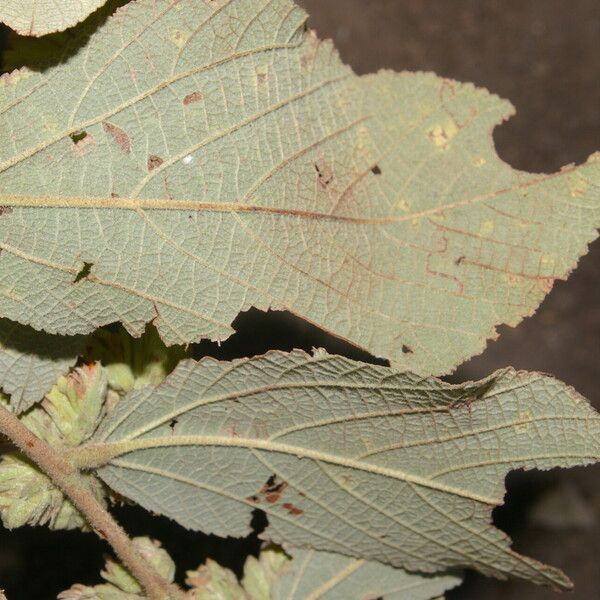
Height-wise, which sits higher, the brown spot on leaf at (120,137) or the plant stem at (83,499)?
the brown spot on leaf at (120,137)

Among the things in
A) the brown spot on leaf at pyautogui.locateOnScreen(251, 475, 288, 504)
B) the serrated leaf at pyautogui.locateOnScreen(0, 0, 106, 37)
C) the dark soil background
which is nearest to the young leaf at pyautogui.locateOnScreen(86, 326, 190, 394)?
the brown spot on leaf at pyautogui.locateOnScreen(251, 475, 288, 504)

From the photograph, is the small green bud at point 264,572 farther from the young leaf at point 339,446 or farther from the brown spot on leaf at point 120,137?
the brown spot on leaf at point 120,137

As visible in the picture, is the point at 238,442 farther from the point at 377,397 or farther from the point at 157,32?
the point at 157,32

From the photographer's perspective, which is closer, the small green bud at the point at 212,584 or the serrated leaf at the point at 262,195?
the serrated leaf at the point at 262,195

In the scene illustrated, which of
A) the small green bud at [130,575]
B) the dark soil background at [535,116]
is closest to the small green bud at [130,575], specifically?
the small green bud at [130,575]

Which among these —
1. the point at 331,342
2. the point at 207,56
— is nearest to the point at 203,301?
the point at 207,56

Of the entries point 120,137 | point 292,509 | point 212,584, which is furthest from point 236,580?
point 120,137

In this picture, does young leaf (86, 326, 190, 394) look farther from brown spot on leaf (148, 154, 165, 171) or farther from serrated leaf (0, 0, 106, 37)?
serrated leaf (0, 0, 106, 37)
